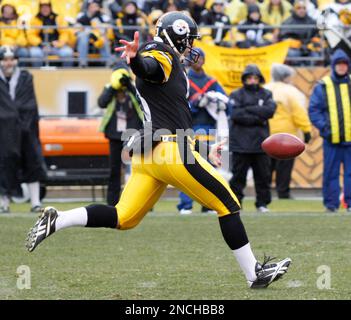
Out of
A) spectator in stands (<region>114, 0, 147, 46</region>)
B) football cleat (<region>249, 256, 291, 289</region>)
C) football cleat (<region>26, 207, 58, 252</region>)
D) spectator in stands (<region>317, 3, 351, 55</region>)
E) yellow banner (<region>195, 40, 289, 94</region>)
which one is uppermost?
football cleat (<region>26, 207, 58, 252</region>)

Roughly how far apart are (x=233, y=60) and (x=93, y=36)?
2322mm

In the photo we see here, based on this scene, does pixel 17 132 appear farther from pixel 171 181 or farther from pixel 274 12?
pixel 274 12

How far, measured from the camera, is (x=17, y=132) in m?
12.3

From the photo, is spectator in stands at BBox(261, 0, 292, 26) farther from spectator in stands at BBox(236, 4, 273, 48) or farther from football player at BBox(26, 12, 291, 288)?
football player at BBox(26, 12, 291, 288)

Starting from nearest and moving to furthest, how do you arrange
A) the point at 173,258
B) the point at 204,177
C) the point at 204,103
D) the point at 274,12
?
the point at 204,177
the point at 173,258
the point at 204,103
the point at 274,12

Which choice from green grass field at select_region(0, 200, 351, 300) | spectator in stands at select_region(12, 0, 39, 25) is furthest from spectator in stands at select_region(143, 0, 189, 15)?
green grass field at select_region(0, 200, 351, 300)

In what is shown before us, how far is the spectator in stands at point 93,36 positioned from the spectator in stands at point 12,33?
0.86 meters

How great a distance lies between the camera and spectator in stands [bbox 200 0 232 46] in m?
17.6

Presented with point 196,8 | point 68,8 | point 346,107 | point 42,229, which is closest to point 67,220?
point 42,229

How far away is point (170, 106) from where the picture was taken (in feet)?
22.3

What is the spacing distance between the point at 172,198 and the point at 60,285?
908cm

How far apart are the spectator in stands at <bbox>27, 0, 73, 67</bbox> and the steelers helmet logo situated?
10.3m
